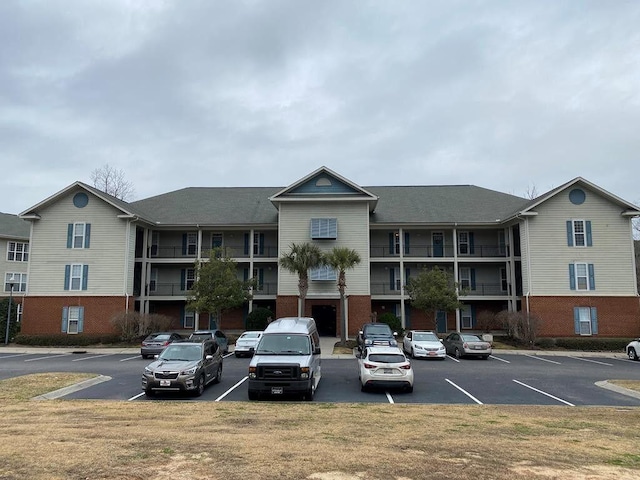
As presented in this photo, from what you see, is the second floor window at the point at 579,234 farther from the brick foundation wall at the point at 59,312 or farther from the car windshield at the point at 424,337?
the brick foundation wall at the point at 59,312

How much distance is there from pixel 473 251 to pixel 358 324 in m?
11.9

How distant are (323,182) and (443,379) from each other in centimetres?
2031

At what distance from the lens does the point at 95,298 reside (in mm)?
34406

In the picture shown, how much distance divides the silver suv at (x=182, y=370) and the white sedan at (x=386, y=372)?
16.6 ft

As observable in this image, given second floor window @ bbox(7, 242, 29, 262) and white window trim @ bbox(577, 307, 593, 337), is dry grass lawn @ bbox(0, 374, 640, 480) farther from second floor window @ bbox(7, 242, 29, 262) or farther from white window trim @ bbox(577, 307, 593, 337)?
second floor window @ bbox(7, 242, 29, 262)

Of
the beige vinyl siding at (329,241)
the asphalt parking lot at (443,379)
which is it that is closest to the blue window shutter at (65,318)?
the asphalt parking lot at (443,379)

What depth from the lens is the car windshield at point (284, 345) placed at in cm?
1475

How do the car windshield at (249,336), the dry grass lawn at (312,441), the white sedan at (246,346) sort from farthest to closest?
the car windshield at (249,336)
the white sedan at (246,346)
the dry grass lawn at (312,441)

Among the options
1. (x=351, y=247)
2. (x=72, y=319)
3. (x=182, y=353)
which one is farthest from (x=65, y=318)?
(x=182, y=353)

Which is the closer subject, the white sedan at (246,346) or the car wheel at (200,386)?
the car wheel at (200,386)

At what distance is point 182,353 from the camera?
15.7m

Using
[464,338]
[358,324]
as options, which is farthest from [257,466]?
[358,324]

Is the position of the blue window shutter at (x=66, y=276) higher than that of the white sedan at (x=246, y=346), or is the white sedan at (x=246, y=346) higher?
the blue window shutter at (x=66, y=276)

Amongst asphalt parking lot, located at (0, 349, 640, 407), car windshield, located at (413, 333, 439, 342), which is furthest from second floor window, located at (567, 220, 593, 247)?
car windshield, located at (413, 333, 439, 342)
